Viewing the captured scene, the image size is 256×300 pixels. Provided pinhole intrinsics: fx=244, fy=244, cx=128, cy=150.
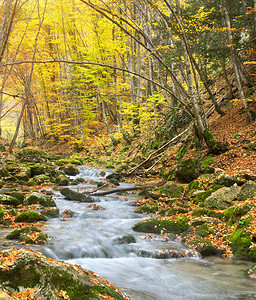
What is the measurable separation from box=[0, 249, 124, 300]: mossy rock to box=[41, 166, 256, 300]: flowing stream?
6.35 feet

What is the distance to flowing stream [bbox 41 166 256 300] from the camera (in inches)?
193

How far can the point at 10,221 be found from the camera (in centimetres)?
728

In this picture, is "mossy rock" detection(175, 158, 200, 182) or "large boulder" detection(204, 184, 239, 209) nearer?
"large boulder" detection(204, 184, 239, 209)

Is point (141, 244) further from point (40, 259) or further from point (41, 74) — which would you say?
point (41, 74)

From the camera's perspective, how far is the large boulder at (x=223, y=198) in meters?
8.23

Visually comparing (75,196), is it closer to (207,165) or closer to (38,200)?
(38,200)

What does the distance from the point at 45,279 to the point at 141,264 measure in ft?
12.2

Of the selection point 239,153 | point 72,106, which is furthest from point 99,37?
point 239,153

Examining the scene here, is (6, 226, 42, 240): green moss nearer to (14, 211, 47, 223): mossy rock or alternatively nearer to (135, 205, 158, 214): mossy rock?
(14, 211, 47, 223): mossy rock

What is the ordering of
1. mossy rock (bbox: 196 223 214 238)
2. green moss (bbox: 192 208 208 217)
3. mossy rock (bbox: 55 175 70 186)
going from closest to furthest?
mossy rock (bbox: 196 223 214 238)
green moss (bbox: 192 208 208 217)
mossy rock (bbox: 55 175 70 186)

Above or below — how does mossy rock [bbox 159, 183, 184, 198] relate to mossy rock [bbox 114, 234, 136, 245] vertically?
above

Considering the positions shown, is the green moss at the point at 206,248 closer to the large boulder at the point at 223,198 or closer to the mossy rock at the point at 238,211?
the mossy rock at the point at 238,211

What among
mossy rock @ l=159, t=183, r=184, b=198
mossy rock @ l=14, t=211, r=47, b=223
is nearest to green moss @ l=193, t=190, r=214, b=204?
mossy rock @ l=159, t=183, r=184, b=198

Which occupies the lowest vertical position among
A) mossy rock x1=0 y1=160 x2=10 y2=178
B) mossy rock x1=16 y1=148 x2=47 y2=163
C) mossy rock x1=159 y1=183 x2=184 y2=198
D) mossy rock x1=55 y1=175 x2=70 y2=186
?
mossy rock x1=159 y1=183 x2=184 y2=198
